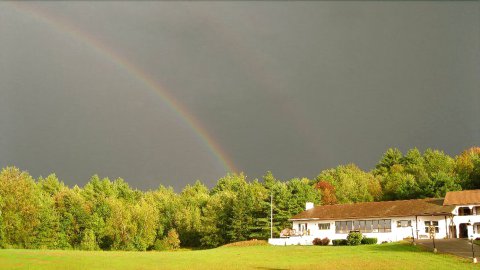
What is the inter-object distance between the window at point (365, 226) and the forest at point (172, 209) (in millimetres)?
15374

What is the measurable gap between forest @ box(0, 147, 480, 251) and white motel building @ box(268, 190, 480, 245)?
11.4 meters

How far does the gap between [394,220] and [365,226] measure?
443 centimetres

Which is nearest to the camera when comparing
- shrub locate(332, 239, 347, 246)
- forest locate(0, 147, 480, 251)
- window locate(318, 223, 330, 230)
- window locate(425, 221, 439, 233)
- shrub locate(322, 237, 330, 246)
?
window locate(425, 221, 439, 233)

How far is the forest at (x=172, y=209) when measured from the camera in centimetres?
8700

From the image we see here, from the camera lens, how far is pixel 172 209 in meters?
118

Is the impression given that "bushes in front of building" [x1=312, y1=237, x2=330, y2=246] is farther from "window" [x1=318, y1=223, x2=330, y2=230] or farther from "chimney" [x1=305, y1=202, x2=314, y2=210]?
"chimney" [x1=305, y1=202, x2=314, y2=210]

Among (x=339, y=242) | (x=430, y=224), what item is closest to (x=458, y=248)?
(x=430, y=224)

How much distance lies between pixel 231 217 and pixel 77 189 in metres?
38.6

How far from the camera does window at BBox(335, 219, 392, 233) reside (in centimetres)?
7231

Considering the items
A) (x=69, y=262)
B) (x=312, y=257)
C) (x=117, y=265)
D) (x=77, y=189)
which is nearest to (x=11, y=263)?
(x=69, y=262)

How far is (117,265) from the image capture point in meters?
42.7

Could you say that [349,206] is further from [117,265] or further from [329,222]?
[117,265]

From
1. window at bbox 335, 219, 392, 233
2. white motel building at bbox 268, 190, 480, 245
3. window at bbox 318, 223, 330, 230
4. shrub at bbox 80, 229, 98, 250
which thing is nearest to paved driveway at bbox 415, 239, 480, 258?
white motel building at bbox 268, 190, 480, 245

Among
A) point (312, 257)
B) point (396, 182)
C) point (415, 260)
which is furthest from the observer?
point (396, 182)
